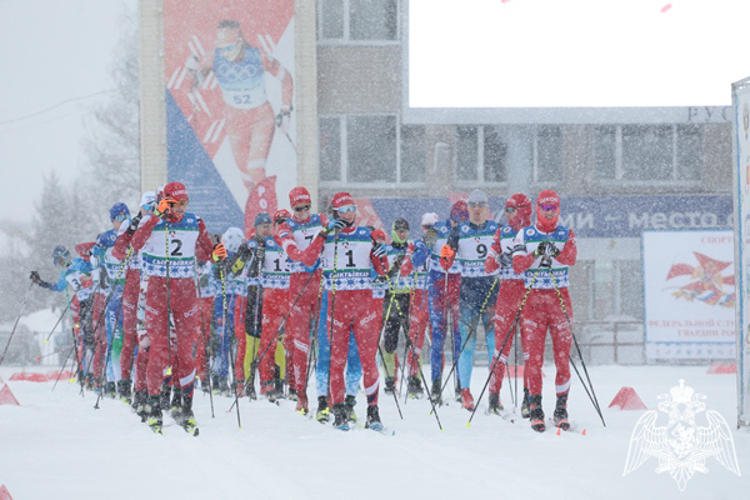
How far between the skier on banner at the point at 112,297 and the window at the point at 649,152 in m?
16.7

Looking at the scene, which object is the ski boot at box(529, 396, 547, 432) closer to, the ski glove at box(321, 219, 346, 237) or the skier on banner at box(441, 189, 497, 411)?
the skier on banner at box(441, 189, 497, 411)

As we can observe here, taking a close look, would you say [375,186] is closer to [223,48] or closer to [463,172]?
[463,172]

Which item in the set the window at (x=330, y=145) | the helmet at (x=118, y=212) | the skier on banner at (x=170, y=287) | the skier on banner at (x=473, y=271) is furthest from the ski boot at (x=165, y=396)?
the window at (x=330, y=145)

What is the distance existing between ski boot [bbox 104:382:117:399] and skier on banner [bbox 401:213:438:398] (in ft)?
12.1

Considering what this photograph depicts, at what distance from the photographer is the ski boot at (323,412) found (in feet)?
33.8

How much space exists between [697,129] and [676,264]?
6501mm

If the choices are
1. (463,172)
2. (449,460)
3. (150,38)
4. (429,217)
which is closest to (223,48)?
(150,38)

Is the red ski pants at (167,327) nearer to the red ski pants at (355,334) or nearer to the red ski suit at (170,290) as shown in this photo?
the red ski suit at (170,290)

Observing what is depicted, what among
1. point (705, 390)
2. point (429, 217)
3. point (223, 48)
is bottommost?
point (705, 390)

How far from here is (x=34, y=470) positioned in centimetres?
733

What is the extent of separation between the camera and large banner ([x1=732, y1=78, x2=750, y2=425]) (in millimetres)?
9789

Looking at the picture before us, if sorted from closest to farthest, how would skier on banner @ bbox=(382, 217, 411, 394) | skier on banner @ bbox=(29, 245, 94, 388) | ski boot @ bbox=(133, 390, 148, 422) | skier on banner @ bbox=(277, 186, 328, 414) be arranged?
ski boot @ bbox=(133, 390, 148, 422)
skier on banner @ bbox=(277, 186, 328, 414)
skier on banner @ bbox=(382, 217, 411, 394)
skier on banner @ bbox=(29, 245, 94, 388)

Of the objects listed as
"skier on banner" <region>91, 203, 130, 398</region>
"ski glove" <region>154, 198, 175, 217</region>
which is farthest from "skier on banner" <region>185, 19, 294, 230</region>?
"ski glove" <region>154, 198, 175, 217</region>

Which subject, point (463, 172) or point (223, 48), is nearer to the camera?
point (223, 48)
